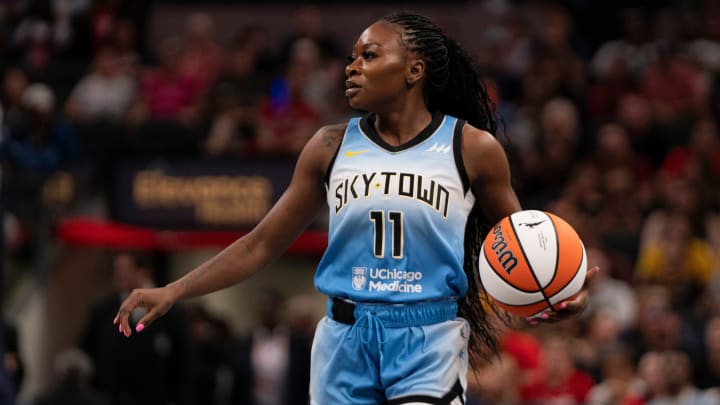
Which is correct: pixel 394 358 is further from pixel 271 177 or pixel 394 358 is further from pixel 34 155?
pixel 34 155

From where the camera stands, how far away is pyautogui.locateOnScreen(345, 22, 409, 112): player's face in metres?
5.47

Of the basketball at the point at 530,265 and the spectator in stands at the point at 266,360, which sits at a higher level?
the basketball at the point at 530,265

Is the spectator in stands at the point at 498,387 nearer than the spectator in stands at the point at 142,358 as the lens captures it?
Yes

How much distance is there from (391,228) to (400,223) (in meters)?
0.04

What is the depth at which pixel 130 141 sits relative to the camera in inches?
546

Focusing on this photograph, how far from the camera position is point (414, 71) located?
5.58 m

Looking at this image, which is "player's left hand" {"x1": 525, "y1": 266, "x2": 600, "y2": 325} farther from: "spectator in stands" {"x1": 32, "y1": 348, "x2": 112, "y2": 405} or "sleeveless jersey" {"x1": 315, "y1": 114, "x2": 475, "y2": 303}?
"spectator in stands" {"x1": 32, "y1": 348, "x2": 112, "y2": 405}

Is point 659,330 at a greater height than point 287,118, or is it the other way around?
point 287,118

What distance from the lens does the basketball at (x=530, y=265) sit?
532 centimetres

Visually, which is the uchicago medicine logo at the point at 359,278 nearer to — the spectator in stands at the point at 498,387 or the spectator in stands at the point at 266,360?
the spectator in stands at the point at 498,387

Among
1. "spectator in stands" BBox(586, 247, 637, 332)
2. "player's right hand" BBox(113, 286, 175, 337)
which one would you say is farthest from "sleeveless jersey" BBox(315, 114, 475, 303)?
"spectator in stands" BBox(586, 247, 637, 332)

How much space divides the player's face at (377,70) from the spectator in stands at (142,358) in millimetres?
5106

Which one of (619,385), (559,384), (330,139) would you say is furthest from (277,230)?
(559,384)

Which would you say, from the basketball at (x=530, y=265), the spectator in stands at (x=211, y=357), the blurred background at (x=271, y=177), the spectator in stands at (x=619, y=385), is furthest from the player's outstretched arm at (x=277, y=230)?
the spectator in stands at (x=211, y=357)
